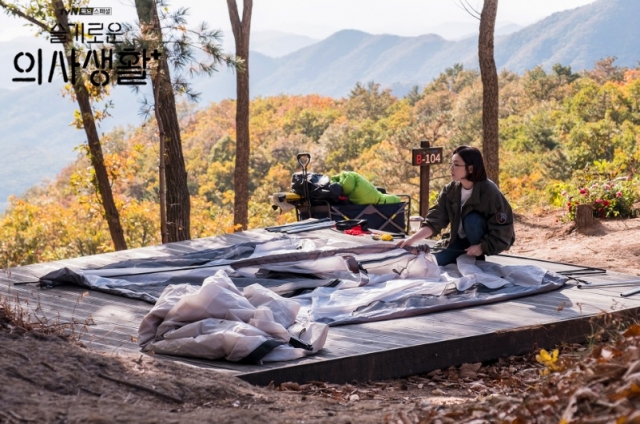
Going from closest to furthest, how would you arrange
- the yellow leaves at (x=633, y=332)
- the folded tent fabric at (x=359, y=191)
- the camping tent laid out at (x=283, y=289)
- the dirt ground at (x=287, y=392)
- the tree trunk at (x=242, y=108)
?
the dirt ground at (x=287, y=392) → the yellow leaves at (x=633, y=332) → the camping tent laid out at (x=283, y=289) → the folded tent fabric at (x=359, y=191) → the tree trunk at (x=242, y=108)

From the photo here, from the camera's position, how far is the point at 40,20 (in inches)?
372

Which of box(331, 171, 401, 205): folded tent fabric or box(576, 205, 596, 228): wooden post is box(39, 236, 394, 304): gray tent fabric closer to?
box(331, 171, 401, 205): folded tent fabric

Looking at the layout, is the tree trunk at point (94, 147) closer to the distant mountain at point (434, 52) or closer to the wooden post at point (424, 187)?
the wooden post at point (424, 187)

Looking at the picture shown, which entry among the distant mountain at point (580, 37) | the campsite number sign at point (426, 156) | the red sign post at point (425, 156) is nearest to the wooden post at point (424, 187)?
the red sign post at point (425, 156)

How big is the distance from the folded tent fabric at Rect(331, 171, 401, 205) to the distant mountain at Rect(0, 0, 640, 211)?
69.5 metres

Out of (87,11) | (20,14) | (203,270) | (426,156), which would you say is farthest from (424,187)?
(20,14)

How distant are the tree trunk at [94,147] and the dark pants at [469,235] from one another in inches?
188

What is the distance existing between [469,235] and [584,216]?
3.47 metres

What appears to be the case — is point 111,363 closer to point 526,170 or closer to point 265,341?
point 265,341

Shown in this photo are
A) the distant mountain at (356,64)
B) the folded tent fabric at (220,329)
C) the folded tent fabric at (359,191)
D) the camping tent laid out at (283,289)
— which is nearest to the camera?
the folded tent fabric at (220,329)

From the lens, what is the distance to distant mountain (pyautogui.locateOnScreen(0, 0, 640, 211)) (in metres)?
89.9

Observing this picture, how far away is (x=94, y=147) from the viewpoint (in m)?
9.64

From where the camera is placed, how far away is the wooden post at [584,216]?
27.7 feet

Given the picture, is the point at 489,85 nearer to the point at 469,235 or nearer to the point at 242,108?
the point at 242,108
